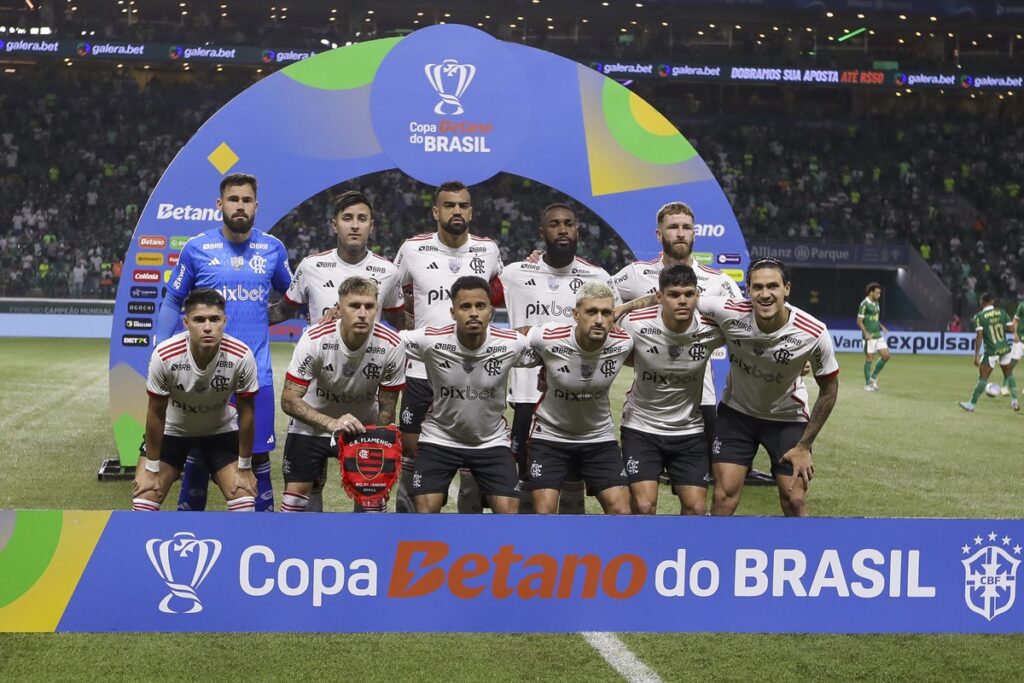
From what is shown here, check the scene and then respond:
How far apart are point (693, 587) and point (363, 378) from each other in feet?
8.09

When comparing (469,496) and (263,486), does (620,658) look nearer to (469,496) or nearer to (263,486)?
(469,496)

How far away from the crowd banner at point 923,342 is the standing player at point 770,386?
2773 cm

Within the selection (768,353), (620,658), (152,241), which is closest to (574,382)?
(768,353)

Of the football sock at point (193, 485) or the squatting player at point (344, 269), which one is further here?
the squatting player at point (344, 269)

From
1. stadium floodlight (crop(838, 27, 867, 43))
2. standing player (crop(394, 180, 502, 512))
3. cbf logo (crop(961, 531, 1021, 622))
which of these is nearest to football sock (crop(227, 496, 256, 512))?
standing player (crop(394, 180, 502, 512))

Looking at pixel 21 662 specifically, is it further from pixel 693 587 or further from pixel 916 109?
pixel 916 109

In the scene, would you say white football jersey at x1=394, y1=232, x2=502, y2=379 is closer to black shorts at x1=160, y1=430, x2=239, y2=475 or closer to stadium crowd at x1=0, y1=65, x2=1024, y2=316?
black shorts at x1=160, y1=430, x2=239, y2=475

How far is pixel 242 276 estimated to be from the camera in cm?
750

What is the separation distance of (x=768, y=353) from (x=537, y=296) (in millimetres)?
1608

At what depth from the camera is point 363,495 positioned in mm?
5980

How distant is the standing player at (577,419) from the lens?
6.57 m

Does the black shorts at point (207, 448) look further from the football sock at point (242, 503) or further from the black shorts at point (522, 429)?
the black shorts at point (522, 429)

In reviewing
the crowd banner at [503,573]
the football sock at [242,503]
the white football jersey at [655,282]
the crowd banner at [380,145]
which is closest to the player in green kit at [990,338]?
the crowd banner at [380,145]

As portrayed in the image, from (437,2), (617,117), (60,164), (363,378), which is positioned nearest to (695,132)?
(437,2)
